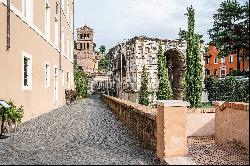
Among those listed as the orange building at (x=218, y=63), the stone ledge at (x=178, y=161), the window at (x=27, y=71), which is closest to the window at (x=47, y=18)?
the window at (x=27, y=71)

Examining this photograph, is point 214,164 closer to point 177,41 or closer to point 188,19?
point 188,19

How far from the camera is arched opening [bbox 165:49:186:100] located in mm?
52009

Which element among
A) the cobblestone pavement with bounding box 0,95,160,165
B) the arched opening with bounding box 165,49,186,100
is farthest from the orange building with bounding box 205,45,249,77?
the cobblestone pavement with bounding box 0,95,160,165

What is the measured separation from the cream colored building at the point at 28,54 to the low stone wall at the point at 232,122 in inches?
271

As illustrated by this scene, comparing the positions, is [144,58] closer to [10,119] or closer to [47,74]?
[47,74]

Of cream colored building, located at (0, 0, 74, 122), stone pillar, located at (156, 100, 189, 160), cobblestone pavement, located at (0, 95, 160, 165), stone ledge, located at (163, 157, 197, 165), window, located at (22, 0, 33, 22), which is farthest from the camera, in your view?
window, located at (22, 0, 33, 22)

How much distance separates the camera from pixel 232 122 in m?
7.19

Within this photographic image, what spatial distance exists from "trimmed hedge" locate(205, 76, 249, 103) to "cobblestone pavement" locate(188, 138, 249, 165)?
24788 mm

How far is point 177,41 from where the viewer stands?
167 ft

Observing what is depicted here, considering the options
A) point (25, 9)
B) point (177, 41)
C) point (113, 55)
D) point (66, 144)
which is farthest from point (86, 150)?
point (113, 55)

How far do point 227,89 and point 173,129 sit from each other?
3138cm

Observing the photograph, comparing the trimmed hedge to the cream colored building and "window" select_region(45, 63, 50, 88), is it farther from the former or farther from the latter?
the cream colored building

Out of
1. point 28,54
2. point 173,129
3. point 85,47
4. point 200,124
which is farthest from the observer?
point 85,47

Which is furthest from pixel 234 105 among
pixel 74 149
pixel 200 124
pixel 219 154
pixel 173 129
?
pixel 74 149
